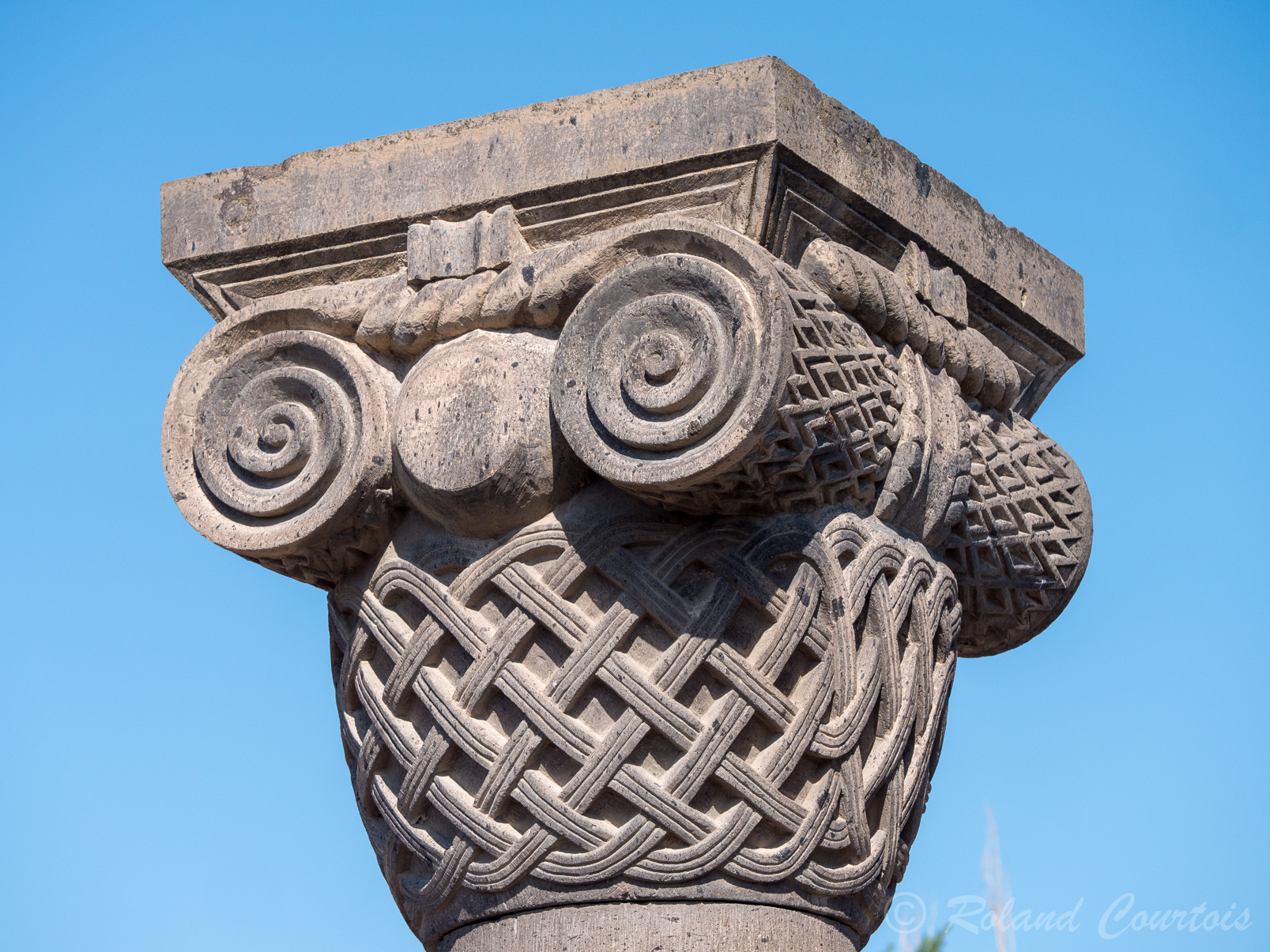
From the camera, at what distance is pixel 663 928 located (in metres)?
3.34

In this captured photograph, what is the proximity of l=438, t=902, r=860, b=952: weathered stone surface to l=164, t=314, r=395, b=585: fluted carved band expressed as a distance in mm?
874

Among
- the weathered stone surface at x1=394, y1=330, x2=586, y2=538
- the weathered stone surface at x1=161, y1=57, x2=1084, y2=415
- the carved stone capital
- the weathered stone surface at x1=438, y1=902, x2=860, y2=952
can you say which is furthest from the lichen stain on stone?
the weathered stone surface at x1=438, y1=902, x2=860, y2=952

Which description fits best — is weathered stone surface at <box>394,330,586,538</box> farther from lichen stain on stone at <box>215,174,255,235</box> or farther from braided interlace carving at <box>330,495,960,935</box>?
lichen stain on stone at <box>215,174,255,235</box>

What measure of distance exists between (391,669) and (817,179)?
1270 mm

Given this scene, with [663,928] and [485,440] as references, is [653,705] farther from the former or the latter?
[485,440]

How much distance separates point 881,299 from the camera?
366 centimetres

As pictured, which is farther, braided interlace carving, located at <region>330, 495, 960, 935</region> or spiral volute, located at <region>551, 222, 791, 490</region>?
braided interlace carving, located at <region>330, 495, 960, 935</region>

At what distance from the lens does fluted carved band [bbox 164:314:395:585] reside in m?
3.69

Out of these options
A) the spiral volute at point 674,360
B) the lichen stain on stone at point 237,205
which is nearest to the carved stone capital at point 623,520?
the spiral volute at point 674,360

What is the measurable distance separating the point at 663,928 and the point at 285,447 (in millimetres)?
1231

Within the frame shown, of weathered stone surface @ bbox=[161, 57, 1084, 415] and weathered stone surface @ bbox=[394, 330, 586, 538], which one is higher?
weathered stone surface @ bbox=[161, 57, 1084, 415]

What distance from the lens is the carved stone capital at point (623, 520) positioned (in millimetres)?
3357

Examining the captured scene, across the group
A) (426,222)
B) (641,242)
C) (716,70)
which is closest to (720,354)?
(641,242)

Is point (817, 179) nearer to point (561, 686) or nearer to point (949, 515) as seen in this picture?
point (949, 515)
